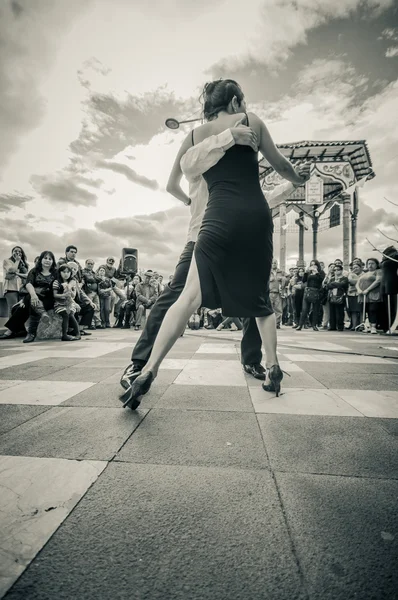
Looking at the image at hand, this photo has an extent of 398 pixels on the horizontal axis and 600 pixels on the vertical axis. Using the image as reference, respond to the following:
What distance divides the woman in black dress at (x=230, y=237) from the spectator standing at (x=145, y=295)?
7827mm

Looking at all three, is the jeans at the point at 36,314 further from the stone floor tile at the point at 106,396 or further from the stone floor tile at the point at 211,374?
the stone floor tile at the point at 106,396

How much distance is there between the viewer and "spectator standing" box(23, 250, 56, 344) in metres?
5.77

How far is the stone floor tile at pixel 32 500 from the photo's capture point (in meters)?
0.70

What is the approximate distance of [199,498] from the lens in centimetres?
92

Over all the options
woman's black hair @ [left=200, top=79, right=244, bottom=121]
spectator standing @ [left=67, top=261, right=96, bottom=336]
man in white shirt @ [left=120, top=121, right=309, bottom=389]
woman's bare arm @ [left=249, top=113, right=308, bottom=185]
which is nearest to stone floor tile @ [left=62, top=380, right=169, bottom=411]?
man in white shirt @ [left=120, top=121, right=309, bottom=389]

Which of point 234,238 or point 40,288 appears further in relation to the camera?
point 40,288

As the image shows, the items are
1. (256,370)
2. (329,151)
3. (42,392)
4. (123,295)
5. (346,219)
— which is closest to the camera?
(42,392)

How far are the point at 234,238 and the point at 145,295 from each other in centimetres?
829

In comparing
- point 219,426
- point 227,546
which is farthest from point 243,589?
point 219,426

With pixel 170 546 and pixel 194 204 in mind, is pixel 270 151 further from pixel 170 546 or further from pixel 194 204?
pixel 170 546

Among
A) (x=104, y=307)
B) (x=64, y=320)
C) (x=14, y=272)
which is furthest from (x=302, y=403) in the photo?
(x=104, y=307)

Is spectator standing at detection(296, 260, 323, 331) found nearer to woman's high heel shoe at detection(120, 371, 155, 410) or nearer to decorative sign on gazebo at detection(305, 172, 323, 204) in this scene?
woman's high heel shoe at detection(120, 371, 155, 410)

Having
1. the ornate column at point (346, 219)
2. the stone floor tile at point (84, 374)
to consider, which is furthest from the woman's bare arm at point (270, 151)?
the ornate column at point (346, 219)

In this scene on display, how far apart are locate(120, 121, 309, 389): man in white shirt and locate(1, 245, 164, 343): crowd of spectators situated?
166 inches
